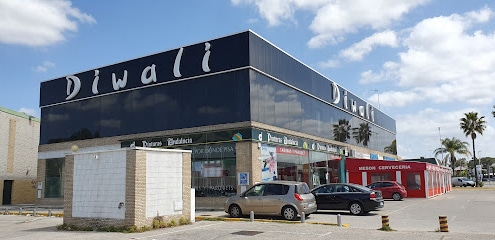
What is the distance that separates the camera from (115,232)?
13984 millimetres

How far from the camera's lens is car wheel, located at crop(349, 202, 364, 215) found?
19.4 meters

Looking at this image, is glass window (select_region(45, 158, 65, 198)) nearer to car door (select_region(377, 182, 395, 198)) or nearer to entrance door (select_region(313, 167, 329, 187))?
entrance door (select_region(313, 167, 329, 187))

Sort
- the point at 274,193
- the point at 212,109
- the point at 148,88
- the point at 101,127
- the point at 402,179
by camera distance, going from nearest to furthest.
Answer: the point at 274,193 < the point at 212,109 < the point at 148,88 < the point at 101,127 < the point at 402,179

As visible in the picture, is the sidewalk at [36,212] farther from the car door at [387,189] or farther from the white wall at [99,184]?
the car door at [387,189]

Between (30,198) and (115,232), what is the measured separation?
29.0m

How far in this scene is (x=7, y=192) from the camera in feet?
121

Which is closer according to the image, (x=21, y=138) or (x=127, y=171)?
(x=127, y=171)

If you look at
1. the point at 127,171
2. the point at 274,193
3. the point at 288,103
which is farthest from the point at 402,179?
the point at 127,171

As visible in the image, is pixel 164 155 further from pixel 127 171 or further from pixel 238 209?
pixel 238 209

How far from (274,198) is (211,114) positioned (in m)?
9.00

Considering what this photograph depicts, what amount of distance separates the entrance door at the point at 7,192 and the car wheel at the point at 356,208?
1196 inches

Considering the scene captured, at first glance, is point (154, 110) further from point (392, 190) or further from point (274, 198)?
point (392, 190)

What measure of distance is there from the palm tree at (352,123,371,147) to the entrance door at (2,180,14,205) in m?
30.9

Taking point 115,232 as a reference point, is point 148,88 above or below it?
above
